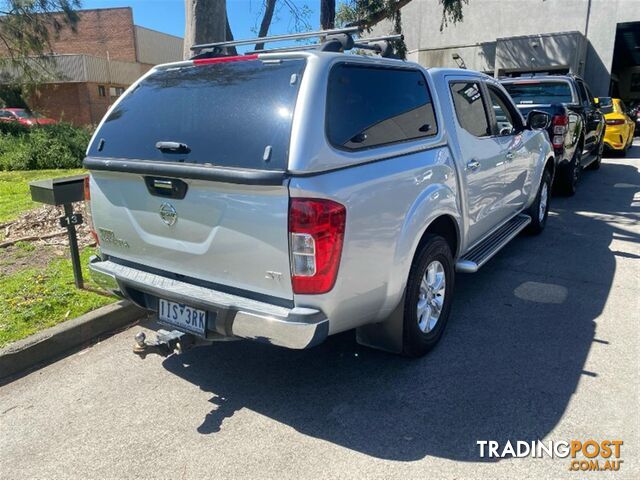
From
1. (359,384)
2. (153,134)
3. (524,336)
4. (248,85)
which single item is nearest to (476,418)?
(359,384)

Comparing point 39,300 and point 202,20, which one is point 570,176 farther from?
point 39,300

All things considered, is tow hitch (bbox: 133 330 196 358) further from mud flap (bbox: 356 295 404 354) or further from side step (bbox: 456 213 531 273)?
side step (bbox: 456 213 531 273)

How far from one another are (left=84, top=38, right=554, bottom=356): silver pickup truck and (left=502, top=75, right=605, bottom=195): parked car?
4.72 meters

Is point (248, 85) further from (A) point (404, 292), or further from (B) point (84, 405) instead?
(B) point (84, 405)

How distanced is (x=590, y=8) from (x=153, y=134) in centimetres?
2690

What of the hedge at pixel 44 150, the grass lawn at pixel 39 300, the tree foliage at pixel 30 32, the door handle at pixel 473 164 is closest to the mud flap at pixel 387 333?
the door handle at pixel 473 164

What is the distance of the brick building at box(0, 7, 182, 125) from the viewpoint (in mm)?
32125

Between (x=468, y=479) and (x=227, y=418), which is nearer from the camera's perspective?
(x=468, y=479)

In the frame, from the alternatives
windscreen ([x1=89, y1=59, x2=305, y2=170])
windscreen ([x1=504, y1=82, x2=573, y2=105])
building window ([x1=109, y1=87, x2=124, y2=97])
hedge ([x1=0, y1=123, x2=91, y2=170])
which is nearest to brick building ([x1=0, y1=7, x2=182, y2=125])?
building window ([x1=109, y1=87, x2=124, y2=97])

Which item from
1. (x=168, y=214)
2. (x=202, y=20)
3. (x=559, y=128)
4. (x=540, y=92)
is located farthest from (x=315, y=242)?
(x=540, y=92)

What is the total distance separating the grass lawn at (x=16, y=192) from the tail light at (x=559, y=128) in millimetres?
7942

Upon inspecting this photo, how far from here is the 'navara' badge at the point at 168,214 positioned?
3.03m

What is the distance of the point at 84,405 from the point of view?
3.31m

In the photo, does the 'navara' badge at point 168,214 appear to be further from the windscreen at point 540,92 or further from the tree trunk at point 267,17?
the tree trunk at point 267,17
